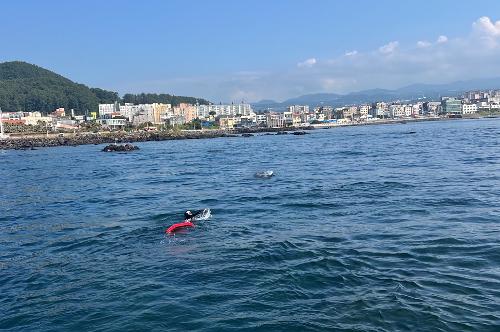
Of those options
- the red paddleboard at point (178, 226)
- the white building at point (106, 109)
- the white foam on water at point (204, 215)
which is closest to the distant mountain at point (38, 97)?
the white building at point (106, 109)

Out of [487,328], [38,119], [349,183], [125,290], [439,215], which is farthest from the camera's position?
[38,119]

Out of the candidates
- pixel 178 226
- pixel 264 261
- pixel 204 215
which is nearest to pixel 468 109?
pixel 204 215

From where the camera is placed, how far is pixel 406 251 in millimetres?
10586

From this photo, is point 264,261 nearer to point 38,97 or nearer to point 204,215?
point 204,215

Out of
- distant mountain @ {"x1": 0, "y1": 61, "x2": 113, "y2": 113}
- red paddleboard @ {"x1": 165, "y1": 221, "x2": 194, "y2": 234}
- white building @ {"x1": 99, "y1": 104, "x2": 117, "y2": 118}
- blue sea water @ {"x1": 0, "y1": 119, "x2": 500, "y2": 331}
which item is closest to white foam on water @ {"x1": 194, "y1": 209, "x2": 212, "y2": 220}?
blue sea water @ {"x1": 0, "y1": 119, "x2": 500, "y2": 331}

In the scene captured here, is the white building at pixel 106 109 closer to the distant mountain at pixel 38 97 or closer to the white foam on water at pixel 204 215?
the distant mountain at pixel 38 97

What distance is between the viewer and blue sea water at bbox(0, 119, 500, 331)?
7.57m

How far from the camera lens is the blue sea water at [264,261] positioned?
757 cm

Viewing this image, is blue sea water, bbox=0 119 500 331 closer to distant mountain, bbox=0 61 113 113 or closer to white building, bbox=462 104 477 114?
distant mountain, bbox=0 61 113 113

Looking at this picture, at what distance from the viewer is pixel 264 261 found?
1045 centimetres

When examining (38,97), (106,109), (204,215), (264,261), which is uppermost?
(38,97)

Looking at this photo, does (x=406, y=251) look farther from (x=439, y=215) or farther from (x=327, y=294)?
(x=439, y=215)

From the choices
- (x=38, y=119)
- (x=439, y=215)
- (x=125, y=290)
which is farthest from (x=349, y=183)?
(x=38, y=119)

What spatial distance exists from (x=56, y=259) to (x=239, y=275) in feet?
16.2
